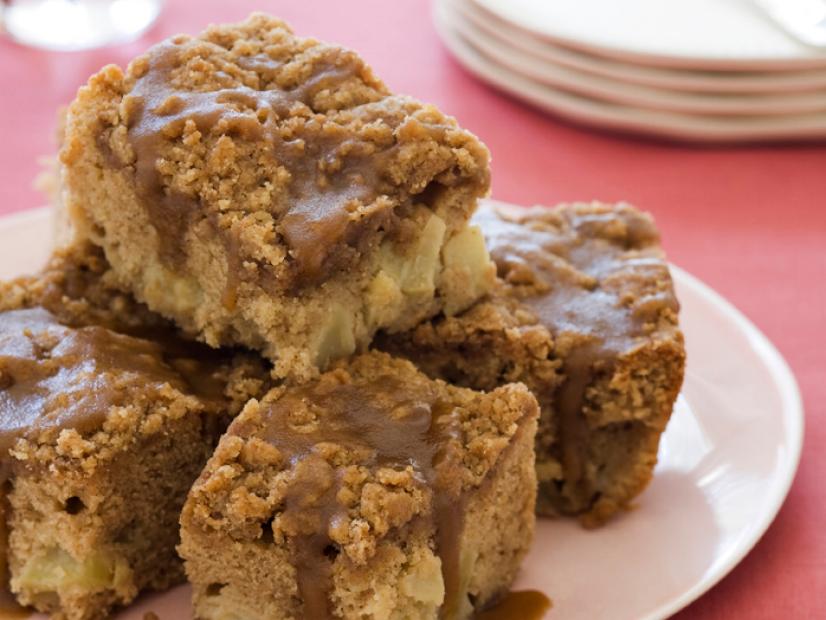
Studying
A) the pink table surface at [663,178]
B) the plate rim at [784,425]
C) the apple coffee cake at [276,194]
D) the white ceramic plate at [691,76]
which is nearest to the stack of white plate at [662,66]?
the white ceramic plate at [691,76]

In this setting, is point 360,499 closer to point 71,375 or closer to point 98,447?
point 98,447

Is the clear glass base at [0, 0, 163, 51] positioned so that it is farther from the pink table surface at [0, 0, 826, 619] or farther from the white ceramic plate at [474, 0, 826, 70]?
the white ceramic plate at [474, 0, 826, 70]

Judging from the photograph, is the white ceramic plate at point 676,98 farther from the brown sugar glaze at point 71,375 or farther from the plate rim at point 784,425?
the brown sugar glaze at point 71,375

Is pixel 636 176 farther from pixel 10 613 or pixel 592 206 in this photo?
pixel 10 613

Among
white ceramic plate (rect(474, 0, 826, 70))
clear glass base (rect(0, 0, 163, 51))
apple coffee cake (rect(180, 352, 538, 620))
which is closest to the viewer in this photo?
apple coffee cake (rect(180, 352, 538, 620))

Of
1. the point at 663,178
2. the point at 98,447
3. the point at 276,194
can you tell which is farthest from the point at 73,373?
the point at 663,178

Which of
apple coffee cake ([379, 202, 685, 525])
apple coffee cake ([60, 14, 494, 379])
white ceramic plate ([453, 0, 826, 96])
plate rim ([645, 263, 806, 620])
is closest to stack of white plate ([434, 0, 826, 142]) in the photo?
white ceramic plate ([453, 0, 826, 96])

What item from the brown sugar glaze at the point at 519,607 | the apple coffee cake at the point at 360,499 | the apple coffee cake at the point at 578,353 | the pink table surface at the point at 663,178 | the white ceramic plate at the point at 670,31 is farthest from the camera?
the white ceramic plate at the point at 670,31

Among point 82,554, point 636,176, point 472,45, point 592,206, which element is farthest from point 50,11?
point 82,554
